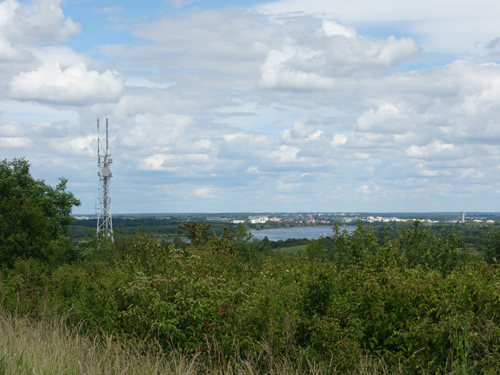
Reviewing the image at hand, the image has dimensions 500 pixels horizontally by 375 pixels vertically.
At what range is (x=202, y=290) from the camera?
7348 mm

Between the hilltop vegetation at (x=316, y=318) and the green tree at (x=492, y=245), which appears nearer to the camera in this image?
the hilltop vegetation at (x=316, y=318)

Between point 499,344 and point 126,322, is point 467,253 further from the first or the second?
point 126,322

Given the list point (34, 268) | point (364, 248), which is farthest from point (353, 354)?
point (34, 268)

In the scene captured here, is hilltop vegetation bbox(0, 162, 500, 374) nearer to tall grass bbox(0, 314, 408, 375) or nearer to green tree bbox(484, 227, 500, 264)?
tall grass bbox(0, 314, 408, 375)

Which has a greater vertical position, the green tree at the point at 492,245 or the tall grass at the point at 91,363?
the green tree at the point at 492,245

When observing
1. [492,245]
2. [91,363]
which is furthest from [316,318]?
[492,245]

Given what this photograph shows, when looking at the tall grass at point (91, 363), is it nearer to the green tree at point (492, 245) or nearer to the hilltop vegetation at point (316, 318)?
the hilltop vegetation at point (316, 318)

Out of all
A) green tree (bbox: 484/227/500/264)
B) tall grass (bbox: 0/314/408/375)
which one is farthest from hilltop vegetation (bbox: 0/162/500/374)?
green tree (bbox: 484/227/500/264)

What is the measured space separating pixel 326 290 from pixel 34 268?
1379cm

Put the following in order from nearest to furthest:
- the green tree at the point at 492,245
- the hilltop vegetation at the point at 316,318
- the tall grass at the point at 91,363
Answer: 1. the tall grass at the point at 91,363
2. the hilltop vegetation at the point at 316,318
3. the green tree at the point at 492,245

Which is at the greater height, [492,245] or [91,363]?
[492,245]

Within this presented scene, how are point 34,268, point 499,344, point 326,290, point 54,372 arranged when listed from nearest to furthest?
point 54,372, point 499,344, point 326,290, point 34,268

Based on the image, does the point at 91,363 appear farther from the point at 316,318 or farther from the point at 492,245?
the point at 492,245

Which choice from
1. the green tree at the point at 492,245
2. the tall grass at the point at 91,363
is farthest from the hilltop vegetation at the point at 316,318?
the green tree at the point at 492,245
